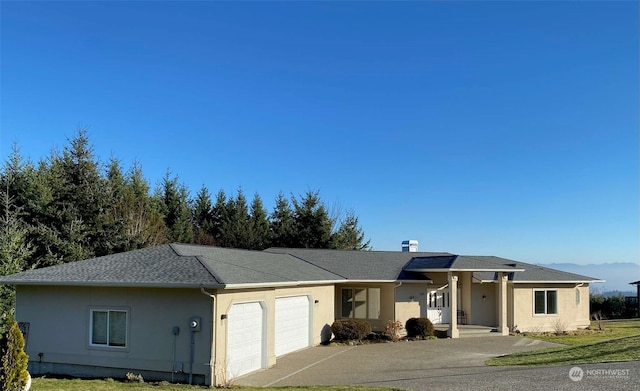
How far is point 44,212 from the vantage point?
2642cm

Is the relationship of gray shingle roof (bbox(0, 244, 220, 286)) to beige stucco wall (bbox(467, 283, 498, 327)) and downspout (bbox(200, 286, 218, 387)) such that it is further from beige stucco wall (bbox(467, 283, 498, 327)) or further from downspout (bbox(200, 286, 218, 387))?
beige stucco wall (bbox(467, 283, 498, 327))

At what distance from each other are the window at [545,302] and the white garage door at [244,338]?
16.5 metres

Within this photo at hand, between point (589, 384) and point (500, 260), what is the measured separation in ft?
63.0

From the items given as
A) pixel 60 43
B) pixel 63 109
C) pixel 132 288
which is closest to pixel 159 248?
pixel 132 288

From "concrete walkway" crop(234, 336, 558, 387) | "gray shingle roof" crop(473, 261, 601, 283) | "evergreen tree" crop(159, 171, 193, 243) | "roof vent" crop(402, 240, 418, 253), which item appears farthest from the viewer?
"evergreen tree" crop(159, 171, 193, 243)

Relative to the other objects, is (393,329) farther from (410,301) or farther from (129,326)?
(129,326)

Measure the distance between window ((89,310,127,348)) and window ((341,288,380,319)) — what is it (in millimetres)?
11814

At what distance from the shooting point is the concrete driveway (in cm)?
1108

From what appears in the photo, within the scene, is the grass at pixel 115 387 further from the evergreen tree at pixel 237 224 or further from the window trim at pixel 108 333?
the evergreen tree at pixel 237 224

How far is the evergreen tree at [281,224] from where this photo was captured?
133ft

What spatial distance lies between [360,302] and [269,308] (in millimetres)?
8844

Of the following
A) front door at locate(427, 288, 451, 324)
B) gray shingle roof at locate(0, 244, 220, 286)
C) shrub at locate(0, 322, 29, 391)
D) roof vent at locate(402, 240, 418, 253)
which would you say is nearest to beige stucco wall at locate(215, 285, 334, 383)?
gray shingle roof at locate(0, 244, 220, 286)

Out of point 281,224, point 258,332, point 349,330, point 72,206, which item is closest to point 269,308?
point 258,332

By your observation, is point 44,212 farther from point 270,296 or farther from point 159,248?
point 270,296
